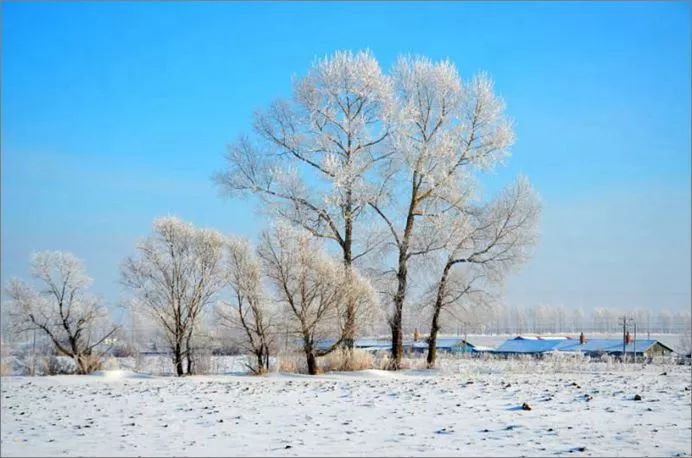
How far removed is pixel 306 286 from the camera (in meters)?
21.7

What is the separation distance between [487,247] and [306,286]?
7301 mm

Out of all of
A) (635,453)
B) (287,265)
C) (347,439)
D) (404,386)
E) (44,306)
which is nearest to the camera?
(635,453)

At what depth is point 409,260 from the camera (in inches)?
980

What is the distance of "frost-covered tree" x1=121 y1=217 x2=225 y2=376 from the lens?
2256cm

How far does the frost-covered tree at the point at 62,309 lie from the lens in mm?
23766

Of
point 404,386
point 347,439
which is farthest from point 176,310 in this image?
point 347,439

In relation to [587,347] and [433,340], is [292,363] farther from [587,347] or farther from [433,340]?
[587,347]

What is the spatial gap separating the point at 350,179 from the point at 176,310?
752cm

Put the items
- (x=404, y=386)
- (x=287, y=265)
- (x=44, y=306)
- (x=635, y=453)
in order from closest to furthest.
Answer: (x=635, y=453) < (x=404, y=386) < (x=287, y=265) < (x=44, y=306)

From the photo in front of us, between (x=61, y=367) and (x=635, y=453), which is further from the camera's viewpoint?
(x=61, y=367)

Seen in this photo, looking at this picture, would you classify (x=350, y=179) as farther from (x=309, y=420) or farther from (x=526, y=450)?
(x=526, y=450)

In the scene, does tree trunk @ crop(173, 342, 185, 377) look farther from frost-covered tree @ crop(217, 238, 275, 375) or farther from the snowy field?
the snowy field

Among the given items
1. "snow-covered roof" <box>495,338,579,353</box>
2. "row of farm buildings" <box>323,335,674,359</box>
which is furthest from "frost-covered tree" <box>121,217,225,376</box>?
"snow-covered roof" <box>495,338,579,353</box>

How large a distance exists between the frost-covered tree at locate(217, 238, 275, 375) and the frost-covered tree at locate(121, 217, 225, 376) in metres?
0.81
